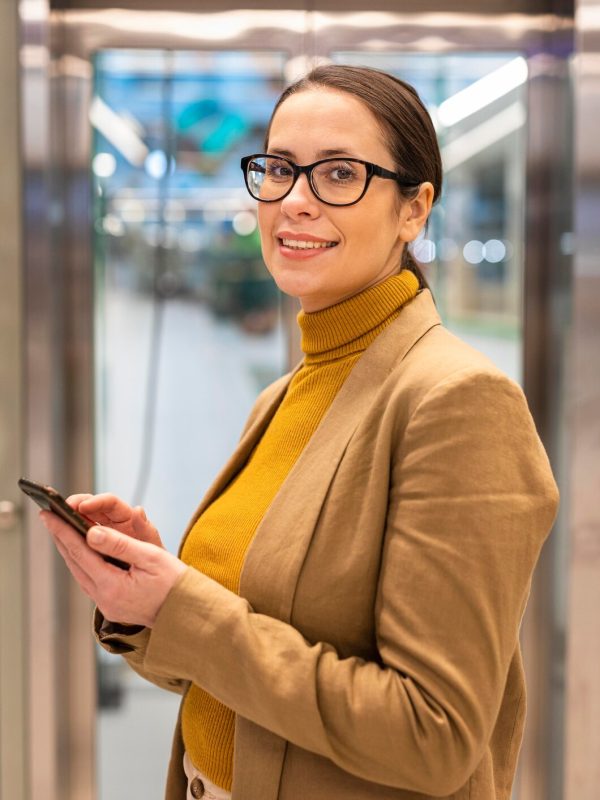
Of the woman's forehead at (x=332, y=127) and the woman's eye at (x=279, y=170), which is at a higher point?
the woman's forehead at (x=332, y=127)

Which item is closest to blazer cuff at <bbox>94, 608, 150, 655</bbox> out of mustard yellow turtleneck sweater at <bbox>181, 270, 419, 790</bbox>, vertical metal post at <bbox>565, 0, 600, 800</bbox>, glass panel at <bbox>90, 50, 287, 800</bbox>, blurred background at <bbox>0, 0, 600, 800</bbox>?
mustard yellow turtleneck sweater at <bbox>181, 270, 419, 790</bbox>

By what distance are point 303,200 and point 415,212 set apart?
0.16 m

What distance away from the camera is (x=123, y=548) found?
39.2 inches

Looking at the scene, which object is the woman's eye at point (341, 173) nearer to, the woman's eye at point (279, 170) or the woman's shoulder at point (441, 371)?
the woman's eye at point (279, 170)

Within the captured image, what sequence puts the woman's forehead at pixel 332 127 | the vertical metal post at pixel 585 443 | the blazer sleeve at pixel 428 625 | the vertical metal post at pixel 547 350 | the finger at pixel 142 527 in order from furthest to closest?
the vertical metal post at pixel 547 350 < the vertical metal post at pixel 585 443 < the finger at pixel 142 527 < the woman's forehead at pixel 332 127 < the blazer sleeve at pixel 428 625

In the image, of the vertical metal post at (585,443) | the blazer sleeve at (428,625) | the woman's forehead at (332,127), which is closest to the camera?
the blazer sleeve at (428,625)

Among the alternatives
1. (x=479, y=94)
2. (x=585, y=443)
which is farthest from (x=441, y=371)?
(x=479, y=94)

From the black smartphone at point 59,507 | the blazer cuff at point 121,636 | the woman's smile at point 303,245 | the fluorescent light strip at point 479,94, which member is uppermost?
the fluorescent light strip at point 479,94

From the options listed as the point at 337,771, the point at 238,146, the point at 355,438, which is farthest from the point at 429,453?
the point at 238,146

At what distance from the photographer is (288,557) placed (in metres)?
1.04

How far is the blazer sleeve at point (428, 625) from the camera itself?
94cm

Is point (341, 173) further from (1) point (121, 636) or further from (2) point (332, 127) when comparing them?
(1) point (121, 636)

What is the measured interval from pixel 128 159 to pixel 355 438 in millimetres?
1662

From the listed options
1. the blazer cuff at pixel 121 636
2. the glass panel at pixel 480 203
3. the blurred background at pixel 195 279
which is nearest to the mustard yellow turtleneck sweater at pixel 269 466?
the blazer cuff at pixel 121 636
